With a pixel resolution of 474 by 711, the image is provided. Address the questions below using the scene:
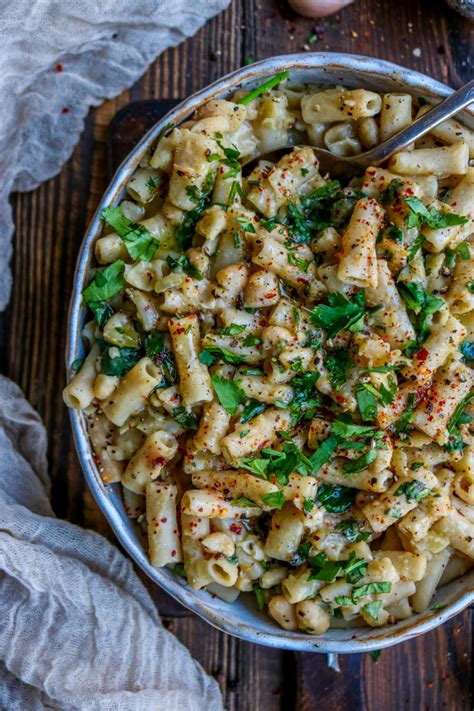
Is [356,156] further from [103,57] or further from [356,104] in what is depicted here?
[103,57]

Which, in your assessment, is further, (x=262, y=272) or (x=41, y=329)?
(x=41, y=329)

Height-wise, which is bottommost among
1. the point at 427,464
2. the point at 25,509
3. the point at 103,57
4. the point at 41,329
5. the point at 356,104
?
the point at 25,509

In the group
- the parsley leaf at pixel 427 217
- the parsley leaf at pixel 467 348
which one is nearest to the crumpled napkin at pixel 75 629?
the parsley leaf at pixel 467 348

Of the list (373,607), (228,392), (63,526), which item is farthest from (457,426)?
(63,526)

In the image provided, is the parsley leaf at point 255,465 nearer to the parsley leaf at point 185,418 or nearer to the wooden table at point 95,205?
the parsley leaf at point 185,418

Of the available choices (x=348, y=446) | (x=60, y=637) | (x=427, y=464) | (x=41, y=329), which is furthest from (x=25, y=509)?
(x=427, y=464)

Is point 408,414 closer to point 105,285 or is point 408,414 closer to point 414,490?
point 414,490

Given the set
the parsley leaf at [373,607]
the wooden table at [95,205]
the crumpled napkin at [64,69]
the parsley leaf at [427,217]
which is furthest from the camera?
the wooden table at [95,205]
